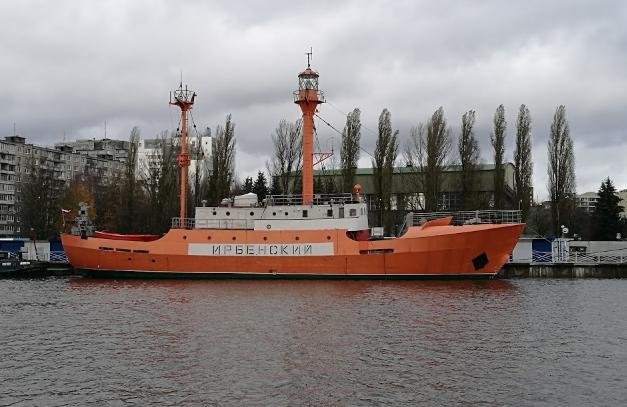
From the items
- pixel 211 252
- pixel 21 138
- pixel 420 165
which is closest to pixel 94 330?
pixel 211 252

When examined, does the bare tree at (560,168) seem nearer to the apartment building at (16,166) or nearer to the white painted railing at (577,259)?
the white painted railing at (577,259)

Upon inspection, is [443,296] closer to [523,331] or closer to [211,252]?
[523,331]

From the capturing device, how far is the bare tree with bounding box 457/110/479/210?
49.2 metres

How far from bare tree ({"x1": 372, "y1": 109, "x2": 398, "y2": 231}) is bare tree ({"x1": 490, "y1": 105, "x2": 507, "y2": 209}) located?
8301 mm

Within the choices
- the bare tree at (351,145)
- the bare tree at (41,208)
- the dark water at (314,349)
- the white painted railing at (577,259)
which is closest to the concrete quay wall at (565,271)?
the white painted railing at (577,259)

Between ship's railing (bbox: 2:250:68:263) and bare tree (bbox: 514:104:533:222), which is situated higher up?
bare tree (bbox: 514:104:533:222)

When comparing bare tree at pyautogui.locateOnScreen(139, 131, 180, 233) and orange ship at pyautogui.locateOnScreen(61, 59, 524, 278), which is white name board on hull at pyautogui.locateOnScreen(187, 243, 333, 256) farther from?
bare tree at pyautogui.locateOnScreen(139, 131, 180, 233)

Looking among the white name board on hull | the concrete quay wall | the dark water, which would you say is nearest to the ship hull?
the white name board on hull

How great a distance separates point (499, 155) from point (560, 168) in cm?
506

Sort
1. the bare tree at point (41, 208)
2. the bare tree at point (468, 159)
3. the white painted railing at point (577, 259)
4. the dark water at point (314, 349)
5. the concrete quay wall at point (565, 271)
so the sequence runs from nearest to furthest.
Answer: the dark water at point (314, 349), the concrete quay wall at point (565, 271), the white painted railing at point (577, 259), the bare tree at point (468, 159), the bare tree at point (41, 208)

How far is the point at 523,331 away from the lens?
19.2 metres

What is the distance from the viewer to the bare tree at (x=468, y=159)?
4925cm

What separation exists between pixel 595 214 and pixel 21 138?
77049 millimetres

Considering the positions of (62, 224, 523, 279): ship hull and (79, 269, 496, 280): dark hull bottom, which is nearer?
(62, 224, 523, 279): ship hull
